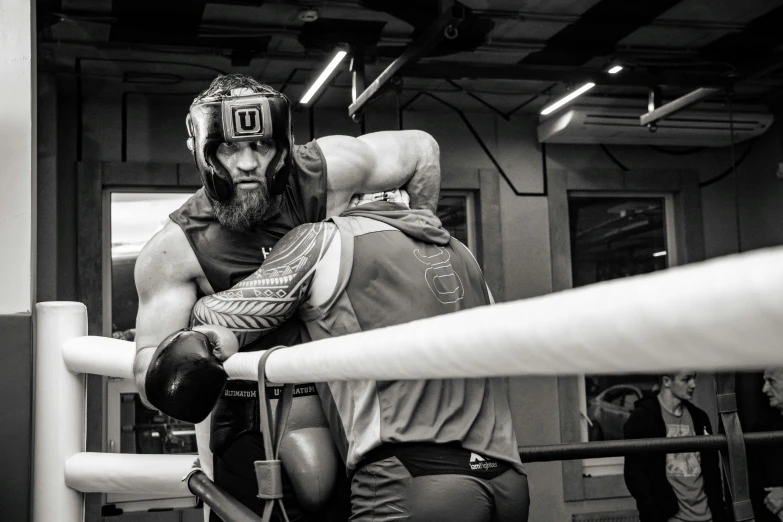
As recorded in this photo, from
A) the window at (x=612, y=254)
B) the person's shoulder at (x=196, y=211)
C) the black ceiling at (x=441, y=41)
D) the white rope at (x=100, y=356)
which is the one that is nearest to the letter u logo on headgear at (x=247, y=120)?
the person's shoulder at (x=196, y=211)

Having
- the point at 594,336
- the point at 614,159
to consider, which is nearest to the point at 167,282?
the point at 594,336

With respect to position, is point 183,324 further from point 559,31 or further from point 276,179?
point 559,31

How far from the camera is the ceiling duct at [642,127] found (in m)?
5.27

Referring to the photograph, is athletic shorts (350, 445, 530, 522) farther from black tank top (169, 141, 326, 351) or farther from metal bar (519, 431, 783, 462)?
black tank top (169, 141, 326, 351)

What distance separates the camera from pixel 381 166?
6.08 ft

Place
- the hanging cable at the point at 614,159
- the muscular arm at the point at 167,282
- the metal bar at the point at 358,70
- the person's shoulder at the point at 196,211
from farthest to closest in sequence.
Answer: the hanging cable at the point at 614,159, the metal bar at the point at 358,70, the person's shoulder at the point at 196,211, the muscular arm at the point at 167,282

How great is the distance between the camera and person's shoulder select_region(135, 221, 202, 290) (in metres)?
1.63

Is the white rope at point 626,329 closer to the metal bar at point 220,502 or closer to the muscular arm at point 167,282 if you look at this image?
the metal bar at point 220,502

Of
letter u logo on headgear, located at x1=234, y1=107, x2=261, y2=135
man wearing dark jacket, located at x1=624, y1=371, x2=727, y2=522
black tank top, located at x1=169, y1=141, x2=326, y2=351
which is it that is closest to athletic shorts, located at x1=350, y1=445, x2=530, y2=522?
black tank top, located at x1=169, y1=141, x2=326, y2=351

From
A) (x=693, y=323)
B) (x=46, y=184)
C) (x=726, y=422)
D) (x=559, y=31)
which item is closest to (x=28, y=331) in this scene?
(x=726, y=422)

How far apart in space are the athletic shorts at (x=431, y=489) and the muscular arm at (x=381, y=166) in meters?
0.70

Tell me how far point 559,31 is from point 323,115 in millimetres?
1715

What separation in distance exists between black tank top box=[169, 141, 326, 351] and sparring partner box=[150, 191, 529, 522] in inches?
8.5

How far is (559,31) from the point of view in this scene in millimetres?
4328
